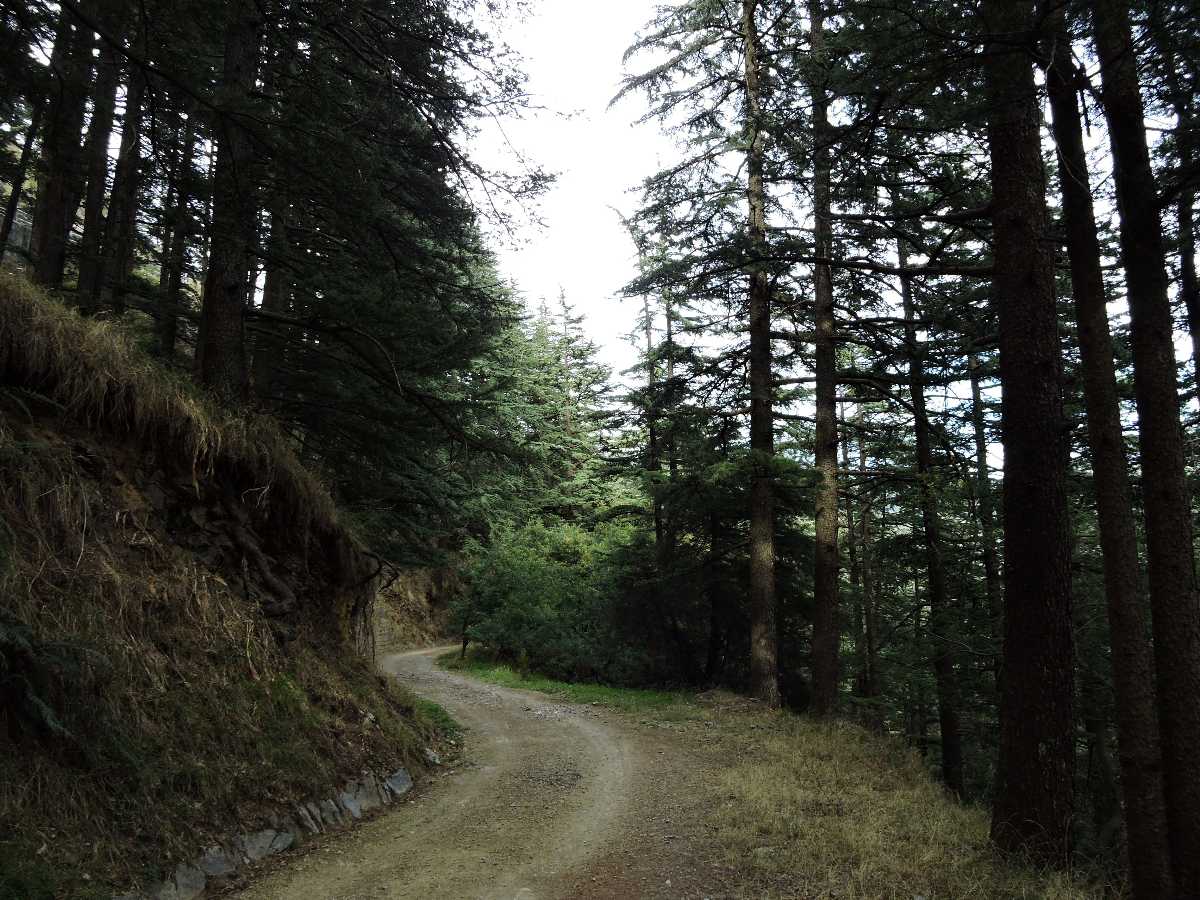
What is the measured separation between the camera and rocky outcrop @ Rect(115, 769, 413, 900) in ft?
13.6

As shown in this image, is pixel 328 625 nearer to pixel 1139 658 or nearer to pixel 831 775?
pixel 831 775

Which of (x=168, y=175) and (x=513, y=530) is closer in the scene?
(x=168, y=175)

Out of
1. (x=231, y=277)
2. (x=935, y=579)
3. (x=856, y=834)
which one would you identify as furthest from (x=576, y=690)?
(x=231, y=277)

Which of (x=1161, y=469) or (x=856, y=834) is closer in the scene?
(x=1161, y=469)

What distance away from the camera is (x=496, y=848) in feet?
18.7

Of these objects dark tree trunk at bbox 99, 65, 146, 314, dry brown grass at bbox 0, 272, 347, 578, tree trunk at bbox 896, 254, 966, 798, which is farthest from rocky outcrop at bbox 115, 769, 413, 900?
tree trunk at bbox 896, 254, 966, 798

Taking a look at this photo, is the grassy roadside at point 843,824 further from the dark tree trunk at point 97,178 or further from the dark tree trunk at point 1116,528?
the dark tree trunk at point 97,178

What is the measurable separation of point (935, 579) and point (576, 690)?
8.20m

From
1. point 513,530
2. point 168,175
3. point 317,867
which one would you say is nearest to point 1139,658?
point 317,867

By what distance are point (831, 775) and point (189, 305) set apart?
11.4m

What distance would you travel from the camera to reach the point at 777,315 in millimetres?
14875

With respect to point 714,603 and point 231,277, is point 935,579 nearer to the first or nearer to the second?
point 714,603

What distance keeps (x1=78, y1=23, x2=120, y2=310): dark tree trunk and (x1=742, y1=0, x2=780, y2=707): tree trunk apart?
10.3 metres

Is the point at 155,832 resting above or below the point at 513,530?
below
